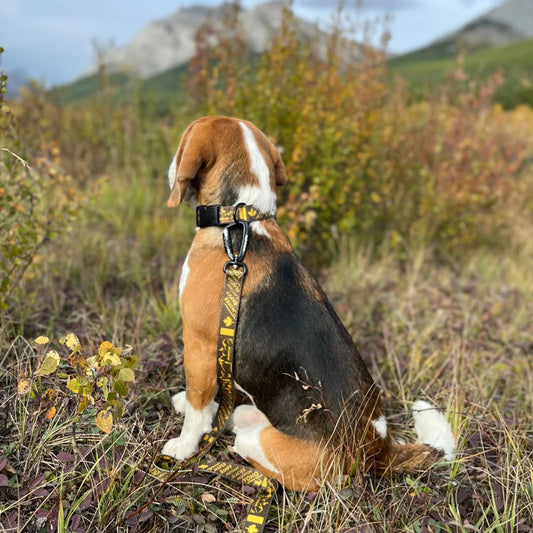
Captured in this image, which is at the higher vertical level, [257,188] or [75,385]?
[257,188]

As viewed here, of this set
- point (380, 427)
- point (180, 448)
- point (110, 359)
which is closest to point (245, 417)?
point (180, 448)

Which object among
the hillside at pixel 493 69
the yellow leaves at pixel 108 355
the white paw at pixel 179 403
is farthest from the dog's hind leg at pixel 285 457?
the hillside at pixel 493 69

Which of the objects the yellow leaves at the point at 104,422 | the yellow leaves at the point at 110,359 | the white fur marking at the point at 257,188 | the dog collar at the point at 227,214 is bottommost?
the yellow leaves at the point at 104,422

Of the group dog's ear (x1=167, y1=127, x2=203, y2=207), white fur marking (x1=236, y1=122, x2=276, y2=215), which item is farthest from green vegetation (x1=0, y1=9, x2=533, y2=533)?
white fur marking (x1=236, y1=122, x2=276, y2=215)

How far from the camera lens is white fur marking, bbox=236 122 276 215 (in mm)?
2410

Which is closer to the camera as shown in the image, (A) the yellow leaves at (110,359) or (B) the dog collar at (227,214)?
(A) the yellow leaves at (110,359)

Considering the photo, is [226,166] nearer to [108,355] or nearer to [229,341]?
[229,341]

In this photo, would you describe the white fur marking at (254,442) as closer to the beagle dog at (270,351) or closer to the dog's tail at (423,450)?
the beagle dog at (270,351)

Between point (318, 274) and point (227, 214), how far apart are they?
3077 millimetres

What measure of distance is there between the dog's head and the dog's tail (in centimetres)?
142

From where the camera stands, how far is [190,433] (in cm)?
251

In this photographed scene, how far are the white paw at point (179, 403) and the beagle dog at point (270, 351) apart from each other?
290 millimetres

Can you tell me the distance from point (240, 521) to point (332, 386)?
2.58ft

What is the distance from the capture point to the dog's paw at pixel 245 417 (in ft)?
8.34
